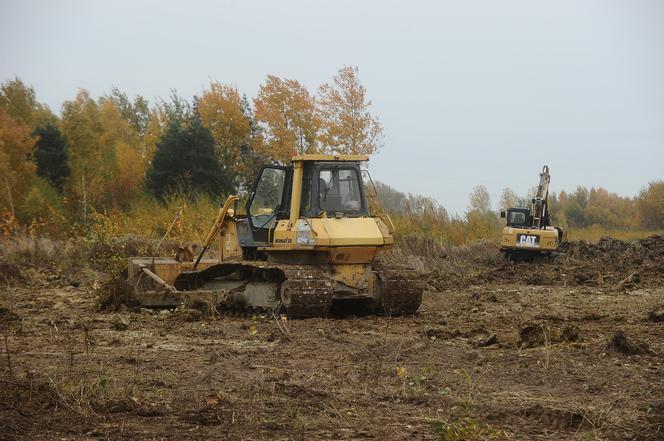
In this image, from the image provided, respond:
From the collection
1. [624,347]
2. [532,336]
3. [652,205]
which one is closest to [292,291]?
[532,336]

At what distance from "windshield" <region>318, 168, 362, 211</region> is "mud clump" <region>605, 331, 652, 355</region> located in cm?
531

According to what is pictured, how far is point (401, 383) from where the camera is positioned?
8.12 meters

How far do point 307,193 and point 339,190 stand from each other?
48cm

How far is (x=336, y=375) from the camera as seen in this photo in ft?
28.2

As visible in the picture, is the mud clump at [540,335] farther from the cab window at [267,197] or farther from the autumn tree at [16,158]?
the autumn tree at [16,158]

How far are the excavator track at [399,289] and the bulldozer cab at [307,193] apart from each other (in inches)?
39.1

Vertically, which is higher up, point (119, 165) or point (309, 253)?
point (119, 165)

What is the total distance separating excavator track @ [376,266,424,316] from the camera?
14.0m

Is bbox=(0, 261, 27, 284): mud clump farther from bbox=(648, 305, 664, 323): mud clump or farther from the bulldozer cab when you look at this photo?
bbox=(648, 305, 664, 323): mud clump

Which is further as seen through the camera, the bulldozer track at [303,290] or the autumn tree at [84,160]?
the autumn tree at [84,160]

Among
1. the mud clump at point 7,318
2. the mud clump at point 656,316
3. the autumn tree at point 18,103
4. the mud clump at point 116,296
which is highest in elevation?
the autumn tree at point 18,103

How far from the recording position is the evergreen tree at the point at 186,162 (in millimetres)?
44438

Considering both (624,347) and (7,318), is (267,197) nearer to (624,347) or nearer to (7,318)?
(7,318)

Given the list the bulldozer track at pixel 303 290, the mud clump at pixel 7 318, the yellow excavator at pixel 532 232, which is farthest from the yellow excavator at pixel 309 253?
the yellow excavator at pixel 532 232
